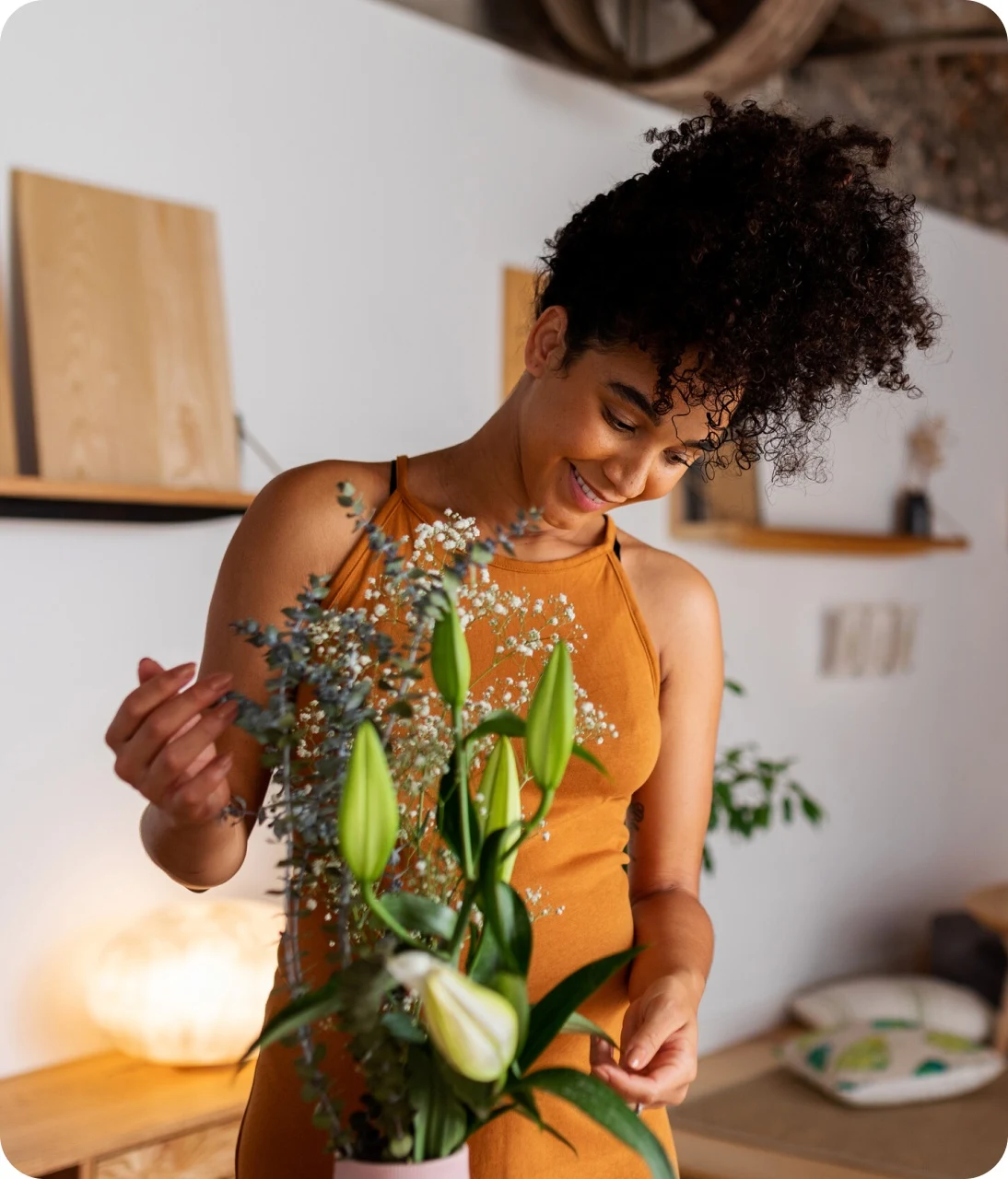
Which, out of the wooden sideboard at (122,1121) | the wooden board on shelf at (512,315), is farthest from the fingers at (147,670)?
the wooden board on shelf at (512,315)

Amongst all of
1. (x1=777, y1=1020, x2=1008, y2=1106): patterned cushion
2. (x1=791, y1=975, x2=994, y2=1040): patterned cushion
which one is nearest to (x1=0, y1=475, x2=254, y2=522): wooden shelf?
(x1=777, y1=1020, x2=1008, y2=1106): patterned cushion

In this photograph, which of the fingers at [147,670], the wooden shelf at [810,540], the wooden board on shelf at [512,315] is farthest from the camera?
the wooden shelf at [810,540]

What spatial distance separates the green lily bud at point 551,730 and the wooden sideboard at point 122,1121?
148cm

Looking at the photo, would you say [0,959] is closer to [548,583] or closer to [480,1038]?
[548,583]

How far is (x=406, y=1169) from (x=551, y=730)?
9.1 inches

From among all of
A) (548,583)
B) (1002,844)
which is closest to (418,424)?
(548,583)

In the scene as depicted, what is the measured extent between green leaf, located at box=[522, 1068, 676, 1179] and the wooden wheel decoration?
3.03 meters

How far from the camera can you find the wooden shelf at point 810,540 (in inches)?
138

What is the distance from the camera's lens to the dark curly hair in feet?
3.38

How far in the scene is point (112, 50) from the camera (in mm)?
2318

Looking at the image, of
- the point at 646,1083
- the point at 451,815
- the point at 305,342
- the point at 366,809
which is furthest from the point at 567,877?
the point at 305,342

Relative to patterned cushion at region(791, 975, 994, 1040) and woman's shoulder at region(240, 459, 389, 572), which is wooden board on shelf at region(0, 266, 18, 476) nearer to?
woman's shoulder at region(240, 459, 389, 572)

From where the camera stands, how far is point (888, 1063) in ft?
11.4

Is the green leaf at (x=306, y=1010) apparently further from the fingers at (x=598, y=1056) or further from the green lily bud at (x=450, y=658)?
the fingers at (x=598, y=1056)
